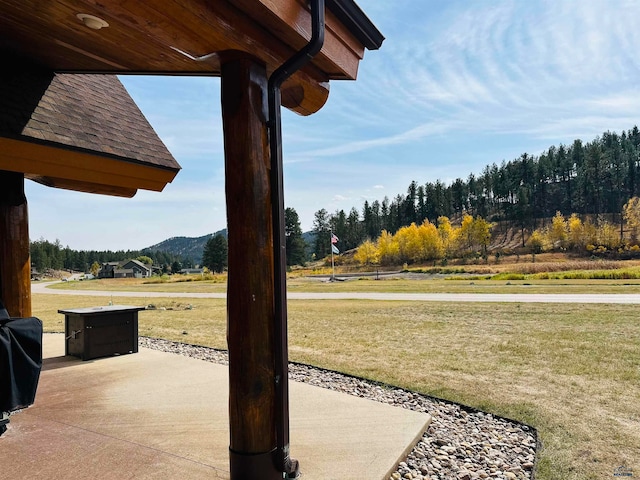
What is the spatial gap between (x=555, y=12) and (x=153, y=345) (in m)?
7.77

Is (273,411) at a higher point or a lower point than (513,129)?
lower

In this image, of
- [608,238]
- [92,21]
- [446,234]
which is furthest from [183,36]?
[608,238]

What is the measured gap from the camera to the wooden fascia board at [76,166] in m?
3.02

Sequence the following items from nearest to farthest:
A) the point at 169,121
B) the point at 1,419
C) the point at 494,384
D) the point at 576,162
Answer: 1. the point at 1,419
2. the point at 494,384
3. the point at 169,121
4. the point at 576,162

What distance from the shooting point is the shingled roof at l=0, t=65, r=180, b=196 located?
10.0 feet

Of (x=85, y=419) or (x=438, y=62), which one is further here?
(x=438, y=62)

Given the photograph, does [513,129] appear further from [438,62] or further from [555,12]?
[555,12]

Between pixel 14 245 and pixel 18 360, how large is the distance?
2071mm

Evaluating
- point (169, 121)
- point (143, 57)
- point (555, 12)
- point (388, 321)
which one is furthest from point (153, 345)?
point (555, 12)

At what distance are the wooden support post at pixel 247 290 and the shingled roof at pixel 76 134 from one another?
1823 millimetres

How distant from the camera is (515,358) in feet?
19.1

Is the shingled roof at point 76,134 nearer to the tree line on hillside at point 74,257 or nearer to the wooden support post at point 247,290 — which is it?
the wooden support post at point 247,290

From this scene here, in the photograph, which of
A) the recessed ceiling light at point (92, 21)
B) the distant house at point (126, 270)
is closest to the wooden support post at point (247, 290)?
the recessed ceiling light at point (92, 21)

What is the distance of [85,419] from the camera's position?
11.0 feet
